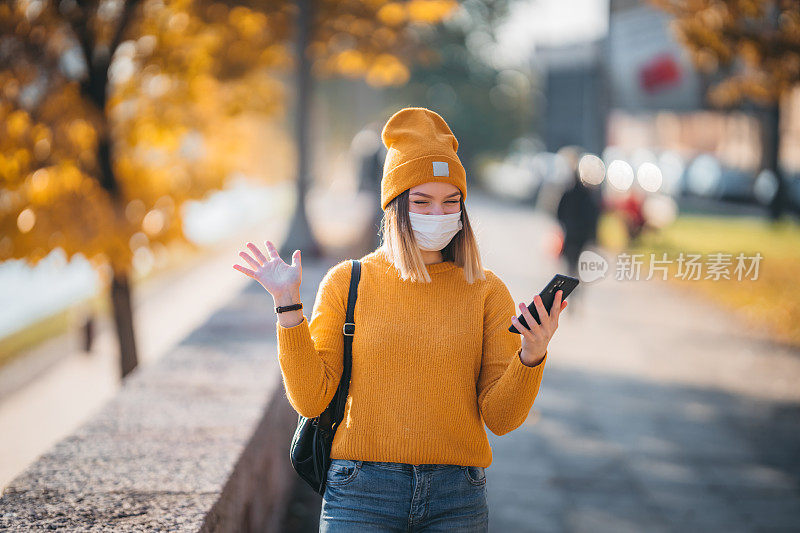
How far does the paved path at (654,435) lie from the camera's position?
462 centimetres

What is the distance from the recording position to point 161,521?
2422 mm

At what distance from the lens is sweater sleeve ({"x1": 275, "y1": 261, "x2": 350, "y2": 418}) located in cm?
220

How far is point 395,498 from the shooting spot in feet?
Result: 7.30

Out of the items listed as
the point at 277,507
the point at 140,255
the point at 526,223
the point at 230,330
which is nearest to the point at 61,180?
the point at 140,255

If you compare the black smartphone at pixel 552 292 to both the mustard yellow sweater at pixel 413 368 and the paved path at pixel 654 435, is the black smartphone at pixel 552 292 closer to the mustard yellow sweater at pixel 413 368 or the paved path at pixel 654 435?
the mustard yellow sweater at pixel 413 368

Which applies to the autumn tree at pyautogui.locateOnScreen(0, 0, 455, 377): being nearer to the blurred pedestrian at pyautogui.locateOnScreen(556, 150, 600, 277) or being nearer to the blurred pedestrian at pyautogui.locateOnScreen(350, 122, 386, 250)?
the blurred pedestrian at pyautogui.locateOnScreen(556, 150, 600, 277)

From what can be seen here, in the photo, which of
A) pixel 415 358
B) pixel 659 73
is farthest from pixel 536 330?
pixel 659 73

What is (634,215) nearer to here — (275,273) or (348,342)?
(348,342)

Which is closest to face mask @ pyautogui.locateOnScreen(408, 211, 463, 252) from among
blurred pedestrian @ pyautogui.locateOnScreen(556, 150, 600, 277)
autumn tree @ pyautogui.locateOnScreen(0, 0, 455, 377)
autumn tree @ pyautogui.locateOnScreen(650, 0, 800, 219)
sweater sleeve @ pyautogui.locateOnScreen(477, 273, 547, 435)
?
sweater sleeve @ pyautogui.locateOnScreen(477, 273, 547, 435)

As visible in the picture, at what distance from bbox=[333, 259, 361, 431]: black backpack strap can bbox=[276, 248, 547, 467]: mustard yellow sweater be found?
18mm

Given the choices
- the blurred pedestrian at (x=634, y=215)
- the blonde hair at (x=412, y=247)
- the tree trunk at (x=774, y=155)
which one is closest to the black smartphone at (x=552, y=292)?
the blonde hair at (x=412, y=247)

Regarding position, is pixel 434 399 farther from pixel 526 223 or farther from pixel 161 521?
pixel 526 223

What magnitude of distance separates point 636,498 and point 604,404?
6.16 ft

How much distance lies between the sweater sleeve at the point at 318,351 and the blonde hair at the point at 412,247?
17 centimetres
